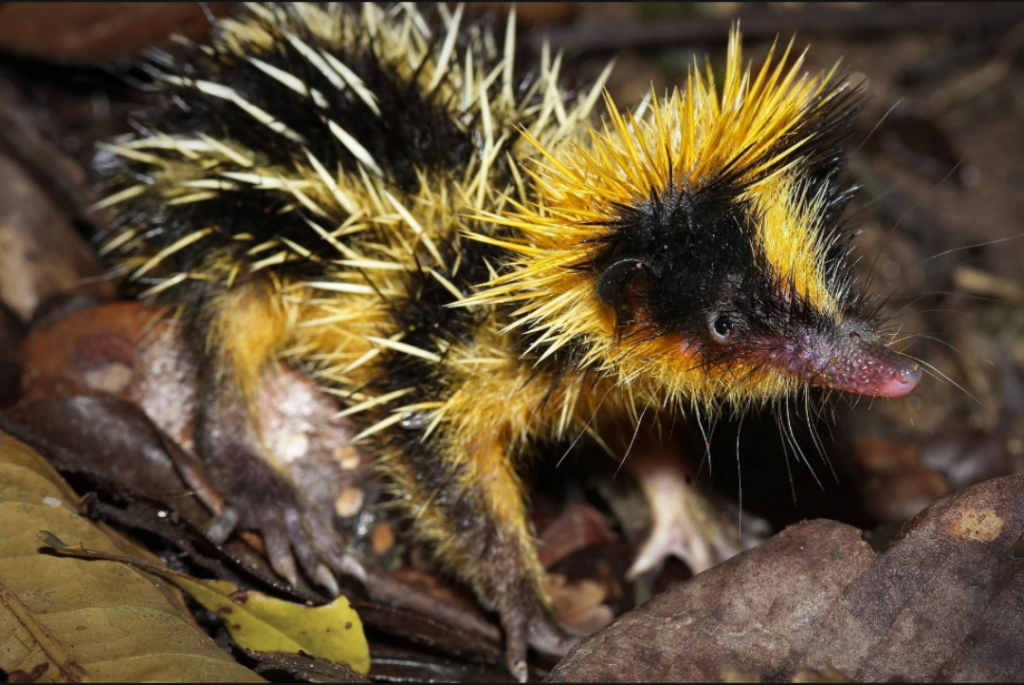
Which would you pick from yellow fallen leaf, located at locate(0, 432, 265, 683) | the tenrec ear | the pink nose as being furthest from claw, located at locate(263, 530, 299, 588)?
the pink nose

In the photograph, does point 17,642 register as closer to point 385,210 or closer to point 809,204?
point 385,210

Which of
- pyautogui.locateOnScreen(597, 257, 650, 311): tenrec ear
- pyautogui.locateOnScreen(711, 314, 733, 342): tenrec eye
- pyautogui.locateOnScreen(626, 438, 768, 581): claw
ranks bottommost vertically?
pyautogui.locateOnScreen(626, 438, 768, 581): claw

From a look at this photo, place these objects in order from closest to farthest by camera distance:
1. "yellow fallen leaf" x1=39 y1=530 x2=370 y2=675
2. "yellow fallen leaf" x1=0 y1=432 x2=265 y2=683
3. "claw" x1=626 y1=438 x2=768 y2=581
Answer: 1. "yellow fallen leaf" x1=0 y1=432 x2=265 y2=683
2. "yellow fallen leaf" x1=39 y1=530 x2=370 y2=675
3. "claw" x1=626 y1=438 x2=768 y2=581

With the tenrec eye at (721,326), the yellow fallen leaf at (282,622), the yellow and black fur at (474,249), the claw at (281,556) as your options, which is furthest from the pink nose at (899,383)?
the claw at (281,556)

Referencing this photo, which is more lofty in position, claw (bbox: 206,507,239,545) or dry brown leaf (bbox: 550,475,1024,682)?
dry brown leaf (bbox: 550,475,1024,682)

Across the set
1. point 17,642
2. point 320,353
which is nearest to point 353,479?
point 320,353

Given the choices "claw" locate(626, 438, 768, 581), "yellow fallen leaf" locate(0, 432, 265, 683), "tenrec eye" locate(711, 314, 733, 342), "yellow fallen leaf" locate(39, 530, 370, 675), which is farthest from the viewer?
"claw" locate(626, 438, 768, 581)

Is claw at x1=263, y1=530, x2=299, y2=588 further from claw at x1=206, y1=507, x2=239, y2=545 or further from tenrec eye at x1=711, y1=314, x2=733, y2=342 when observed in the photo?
tenrec eye at x1=711, y1=314, x2=733, y2=342

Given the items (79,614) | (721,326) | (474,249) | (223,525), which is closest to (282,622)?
(79,614)
